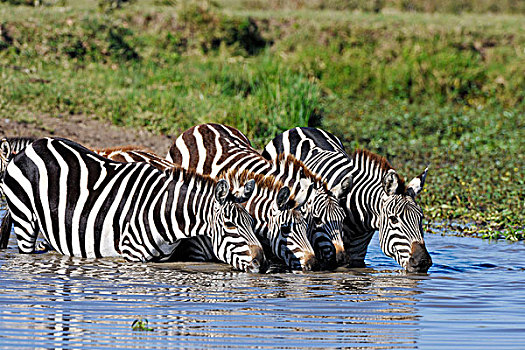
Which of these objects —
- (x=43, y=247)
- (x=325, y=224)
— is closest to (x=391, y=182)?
(x=325, y=224)

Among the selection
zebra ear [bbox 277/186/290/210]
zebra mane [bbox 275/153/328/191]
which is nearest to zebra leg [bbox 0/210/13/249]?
zebra mane [bbox 275/153/328/191]

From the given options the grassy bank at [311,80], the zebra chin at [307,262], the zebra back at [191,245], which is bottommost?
the zebra chin at [307,262]

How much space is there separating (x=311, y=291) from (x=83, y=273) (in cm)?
207

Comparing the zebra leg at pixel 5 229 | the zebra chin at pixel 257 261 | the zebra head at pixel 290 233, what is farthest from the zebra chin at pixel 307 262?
the zebra leg at pixel 5 229

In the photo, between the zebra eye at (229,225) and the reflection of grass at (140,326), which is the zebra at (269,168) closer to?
the zebra eye at (229,225)

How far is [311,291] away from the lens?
7371mm

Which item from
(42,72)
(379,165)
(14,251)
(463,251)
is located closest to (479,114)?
(42,72)

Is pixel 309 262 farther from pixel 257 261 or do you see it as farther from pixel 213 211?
pixel 213 211

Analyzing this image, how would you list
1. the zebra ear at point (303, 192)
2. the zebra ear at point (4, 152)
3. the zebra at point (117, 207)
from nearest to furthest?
the zebra at point (117, 207) → the zebra ear at point (303, 192) → the zebra ear at point (4, 152)

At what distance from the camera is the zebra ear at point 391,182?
8.31 meters

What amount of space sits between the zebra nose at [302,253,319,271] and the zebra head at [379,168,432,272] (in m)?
0.76

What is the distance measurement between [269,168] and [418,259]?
6.55ft

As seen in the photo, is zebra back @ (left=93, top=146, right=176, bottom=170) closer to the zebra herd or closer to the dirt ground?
the zebra herd

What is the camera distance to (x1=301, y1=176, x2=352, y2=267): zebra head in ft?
27.4
